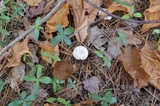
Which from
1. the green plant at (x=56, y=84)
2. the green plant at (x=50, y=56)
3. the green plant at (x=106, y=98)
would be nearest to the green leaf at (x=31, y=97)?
the green plant at (x=56, y=84)

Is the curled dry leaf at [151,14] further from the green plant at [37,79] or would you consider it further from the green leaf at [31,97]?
the green leaf at [31,97]

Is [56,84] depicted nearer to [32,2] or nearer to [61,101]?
[61,101]

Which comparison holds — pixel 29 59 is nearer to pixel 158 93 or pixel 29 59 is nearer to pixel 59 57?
pixel 59 57

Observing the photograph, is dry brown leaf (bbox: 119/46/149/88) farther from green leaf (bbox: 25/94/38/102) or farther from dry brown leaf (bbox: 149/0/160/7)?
green leaf (bbox: 25/94/38/102)

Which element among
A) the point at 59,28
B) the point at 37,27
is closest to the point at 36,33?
the point at 37,27

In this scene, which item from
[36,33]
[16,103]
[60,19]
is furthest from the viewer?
[60,19]

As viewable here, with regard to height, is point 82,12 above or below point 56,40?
above

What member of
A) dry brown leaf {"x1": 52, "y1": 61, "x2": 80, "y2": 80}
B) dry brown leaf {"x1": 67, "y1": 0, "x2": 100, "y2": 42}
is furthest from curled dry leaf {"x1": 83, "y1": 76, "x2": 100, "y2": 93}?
dry brown leaf {"x1": 67, "y1": 0, "x2": 100, "y2": 42}
